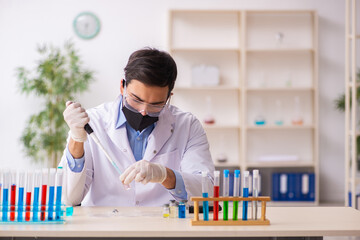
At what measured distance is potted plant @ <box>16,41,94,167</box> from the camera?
513 centimetres

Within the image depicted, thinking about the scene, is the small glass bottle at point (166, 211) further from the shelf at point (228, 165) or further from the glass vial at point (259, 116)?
the glass vial at point (259, 116)

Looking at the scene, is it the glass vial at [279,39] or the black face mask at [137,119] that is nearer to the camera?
the black face mask at [137,119]

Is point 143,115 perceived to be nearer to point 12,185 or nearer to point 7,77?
point 12,185

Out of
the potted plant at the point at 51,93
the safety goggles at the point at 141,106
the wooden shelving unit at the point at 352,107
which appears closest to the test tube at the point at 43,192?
the safety goggles at the point at 141,106

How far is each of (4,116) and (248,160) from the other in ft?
8.60

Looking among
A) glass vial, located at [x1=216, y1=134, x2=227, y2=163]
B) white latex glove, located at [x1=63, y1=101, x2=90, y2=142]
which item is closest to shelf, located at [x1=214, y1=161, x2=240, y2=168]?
glass vial, located at [x1=216, y1=134, x2=227, y2=163]

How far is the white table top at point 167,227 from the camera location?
4.76 ft

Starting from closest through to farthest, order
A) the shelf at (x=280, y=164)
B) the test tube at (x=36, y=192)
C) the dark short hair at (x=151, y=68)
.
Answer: the test tube at (x=36, y=192) → the dark short hair at (x=151, y=68) → the shelf at (x=280, y=164)

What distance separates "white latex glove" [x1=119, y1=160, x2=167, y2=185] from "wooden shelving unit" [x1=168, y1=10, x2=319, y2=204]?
3803 mm

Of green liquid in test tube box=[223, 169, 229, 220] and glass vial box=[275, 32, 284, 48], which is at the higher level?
glass vial box=[275, 32, 284, 48]

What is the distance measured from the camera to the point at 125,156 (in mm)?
2100

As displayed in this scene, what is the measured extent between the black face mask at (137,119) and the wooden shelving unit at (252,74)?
11.4 ft

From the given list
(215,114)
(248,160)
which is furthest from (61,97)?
(248,160)

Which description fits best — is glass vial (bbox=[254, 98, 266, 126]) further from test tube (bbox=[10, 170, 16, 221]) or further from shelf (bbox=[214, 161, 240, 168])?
test tube (bbox=[10, 170, 16, 221])
